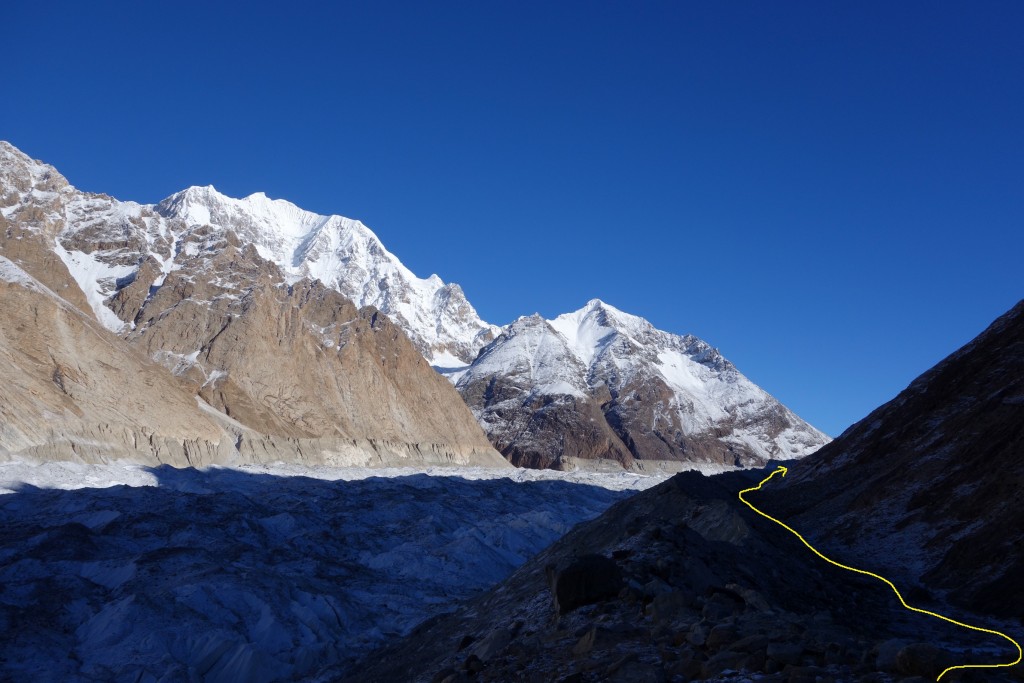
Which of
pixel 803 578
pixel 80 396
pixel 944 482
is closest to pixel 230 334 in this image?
pixel 80 396

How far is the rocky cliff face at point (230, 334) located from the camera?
99.2m

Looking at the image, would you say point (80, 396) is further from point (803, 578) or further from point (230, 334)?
point (803, 578)

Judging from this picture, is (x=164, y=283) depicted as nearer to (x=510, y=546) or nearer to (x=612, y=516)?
(x=510, y=546)

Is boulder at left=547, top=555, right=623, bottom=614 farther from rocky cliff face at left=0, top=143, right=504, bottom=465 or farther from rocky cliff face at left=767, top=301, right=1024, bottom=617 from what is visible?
rocky cliff face at left=0, top=143, right=504, bottom=465

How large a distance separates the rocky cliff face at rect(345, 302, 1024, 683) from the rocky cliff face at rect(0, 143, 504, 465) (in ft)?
213

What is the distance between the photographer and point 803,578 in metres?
19.3

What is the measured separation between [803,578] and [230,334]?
103 m

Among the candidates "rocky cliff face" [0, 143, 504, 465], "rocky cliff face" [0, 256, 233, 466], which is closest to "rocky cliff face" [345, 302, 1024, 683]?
"rocky cliff face" [0, 256, 233, 466]

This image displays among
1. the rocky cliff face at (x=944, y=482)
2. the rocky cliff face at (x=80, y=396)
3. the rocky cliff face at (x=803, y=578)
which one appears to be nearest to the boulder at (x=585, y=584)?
the rocky cliff face at (x=803, y=578)

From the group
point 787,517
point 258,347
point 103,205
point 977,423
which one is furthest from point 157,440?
point 103,205

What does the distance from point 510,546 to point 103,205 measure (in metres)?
136

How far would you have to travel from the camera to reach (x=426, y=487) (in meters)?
69.4

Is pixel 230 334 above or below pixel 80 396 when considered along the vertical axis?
above

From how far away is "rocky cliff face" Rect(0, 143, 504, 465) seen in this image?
325ft
